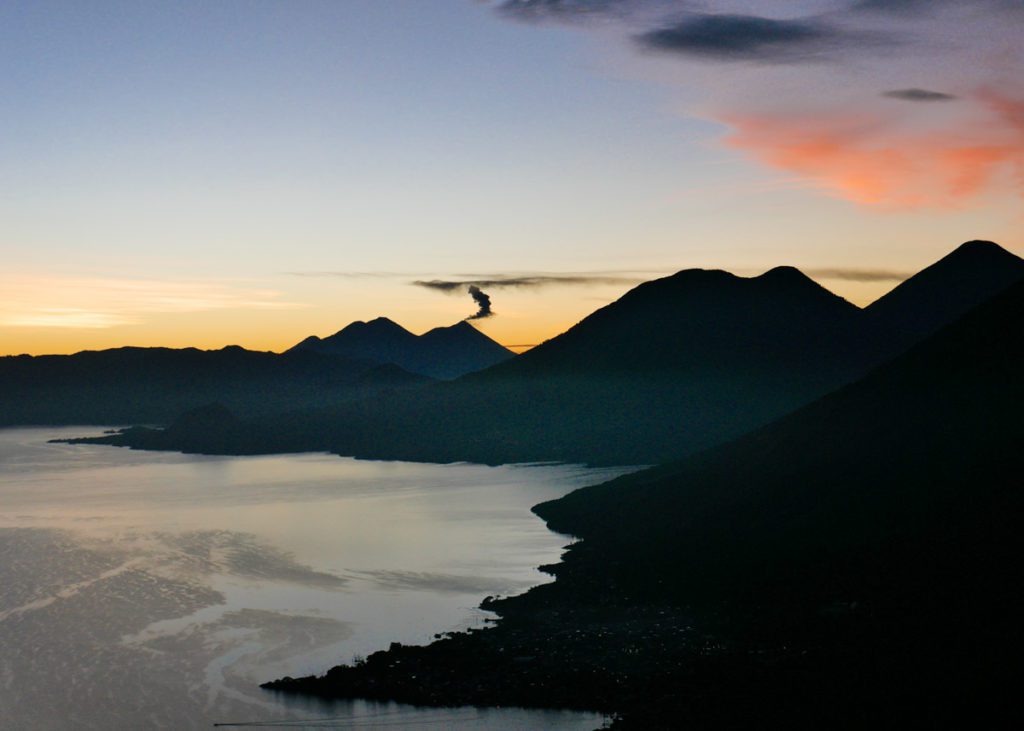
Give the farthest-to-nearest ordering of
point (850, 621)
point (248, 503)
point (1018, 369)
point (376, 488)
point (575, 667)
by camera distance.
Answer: point (376, 488) → point (248, 503) → point (1018, 369) → point (850, 621) → point (575, 667)

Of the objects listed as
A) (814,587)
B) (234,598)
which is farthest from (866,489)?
(234,598)

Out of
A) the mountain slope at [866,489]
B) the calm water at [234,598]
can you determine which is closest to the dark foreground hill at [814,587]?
the mountain slope at [866,489]

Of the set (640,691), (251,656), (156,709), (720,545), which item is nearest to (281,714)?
(156,709)

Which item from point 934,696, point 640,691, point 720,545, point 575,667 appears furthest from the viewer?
point 720,545

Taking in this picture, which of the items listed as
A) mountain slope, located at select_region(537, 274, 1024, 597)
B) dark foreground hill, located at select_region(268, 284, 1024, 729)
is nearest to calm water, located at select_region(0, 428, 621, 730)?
dark foreground hill, located at select_region(268, 284, 1024, 729)

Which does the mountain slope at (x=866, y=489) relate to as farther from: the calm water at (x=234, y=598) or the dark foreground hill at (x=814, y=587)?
the calm water at (x=234, y=598)

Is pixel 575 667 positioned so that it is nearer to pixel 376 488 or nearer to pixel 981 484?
pixel 981 484

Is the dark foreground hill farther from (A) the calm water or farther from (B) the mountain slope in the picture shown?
(A) the calm water

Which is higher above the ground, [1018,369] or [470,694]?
[1018,369]

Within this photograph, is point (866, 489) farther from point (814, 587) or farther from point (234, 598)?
point (234, 598)
